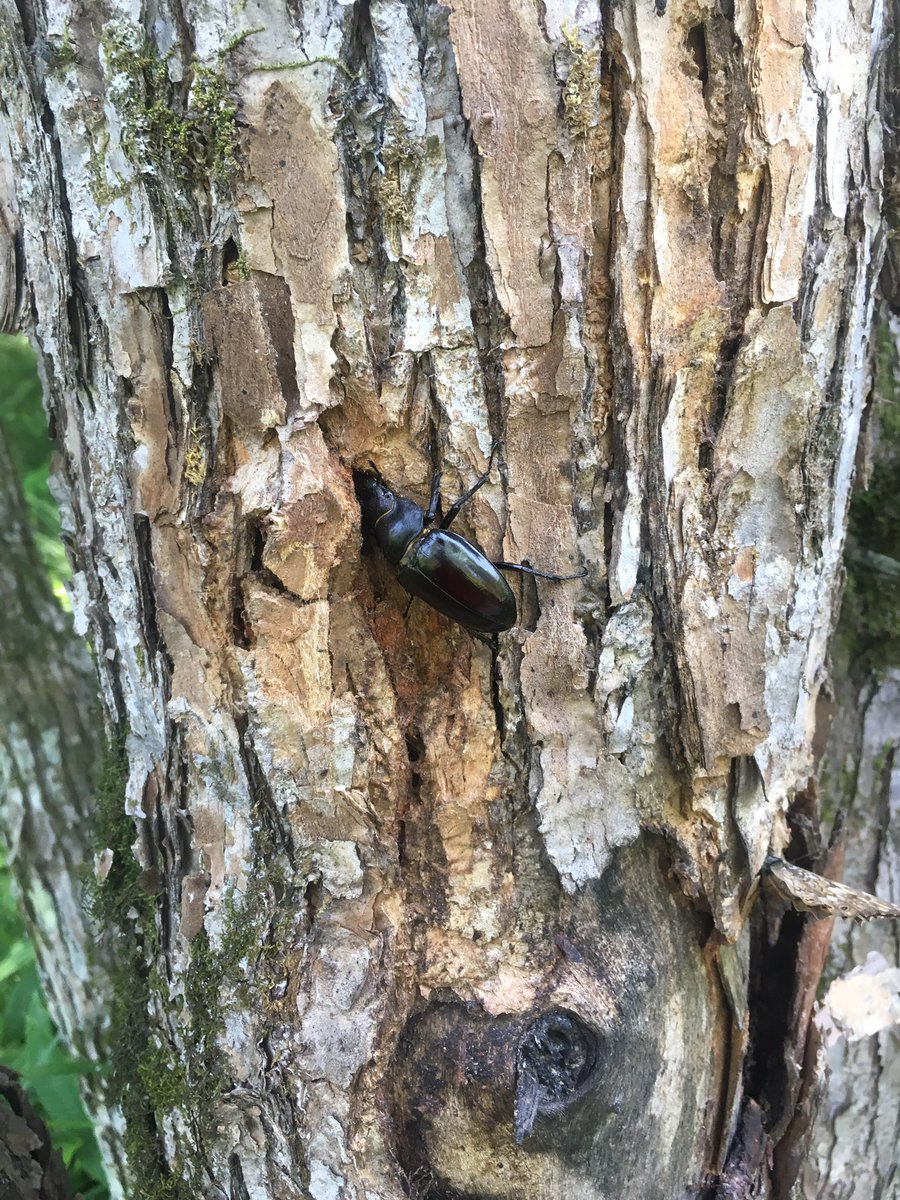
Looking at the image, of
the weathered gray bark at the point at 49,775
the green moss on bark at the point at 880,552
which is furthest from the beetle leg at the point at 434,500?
the weathered gray bark at the point at 49,775

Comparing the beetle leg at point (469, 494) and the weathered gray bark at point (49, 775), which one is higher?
the beetle leg at point (469, 494)

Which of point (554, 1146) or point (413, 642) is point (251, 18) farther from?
point (554, 1146)

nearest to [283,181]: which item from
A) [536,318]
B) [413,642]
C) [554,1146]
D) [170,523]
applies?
[536,318]

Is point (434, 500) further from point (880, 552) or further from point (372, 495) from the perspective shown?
point (880, 552)

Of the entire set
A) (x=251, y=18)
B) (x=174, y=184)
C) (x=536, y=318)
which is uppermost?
(x=251, y=18)

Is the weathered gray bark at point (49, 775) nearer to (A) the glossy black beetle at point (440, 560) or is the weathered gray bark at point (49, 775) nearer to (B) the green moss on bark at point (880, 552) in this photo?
(A) the glossy black beetle at point (440, 560)

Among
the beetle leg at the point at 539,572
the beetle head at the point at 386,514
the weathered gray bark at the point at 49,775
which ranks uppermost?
the beetle head at the point at 386,514
